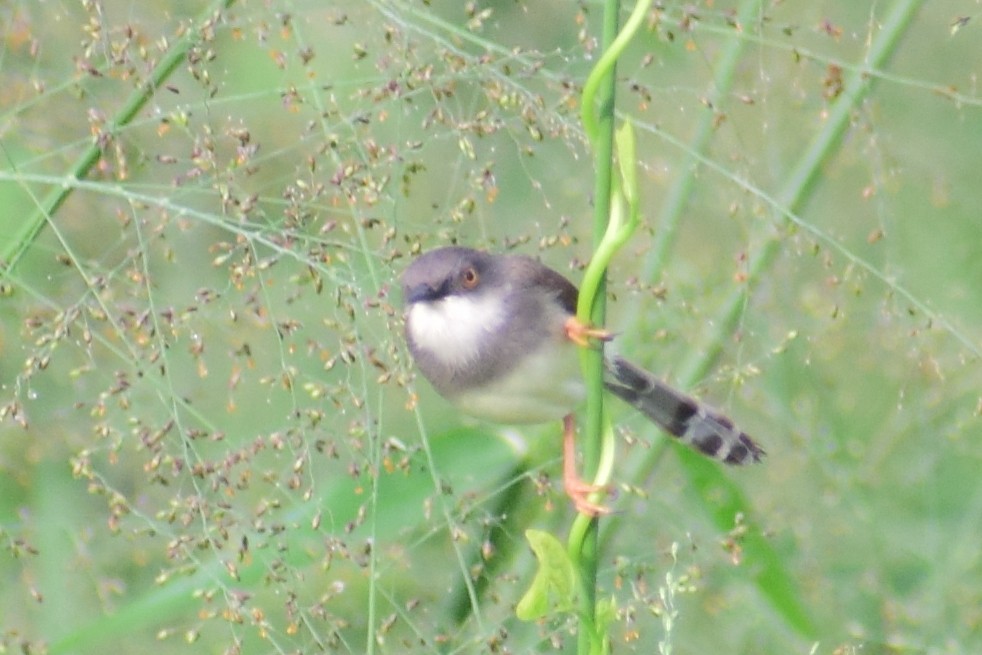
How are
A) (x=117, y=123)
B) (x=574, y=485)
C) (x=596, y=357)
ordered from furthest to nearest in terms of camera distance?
1. (x=117, y=123)
2. (x=574, y=485)
3. (x=596, y=357)

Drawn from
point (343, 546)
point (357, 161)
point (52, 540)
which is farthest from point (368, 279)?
point (52, 540)

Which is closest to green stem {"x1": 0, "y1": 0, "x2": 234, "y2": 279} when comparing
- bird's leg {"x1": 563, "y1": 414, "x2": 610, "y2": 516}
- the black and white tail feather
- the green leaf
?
bird's leg {"x1": 563, "y1": 414, "x2": 610, "y2": 516}

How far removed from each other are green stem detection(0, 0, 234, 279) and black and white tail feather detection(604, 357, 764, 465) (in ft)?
4.30

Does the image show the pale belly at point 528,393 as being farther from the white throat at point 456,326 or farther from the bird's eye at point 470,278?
the bird's eye at point 470,278

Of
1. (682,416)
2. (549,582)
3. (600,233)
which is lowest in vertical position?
(682,416)

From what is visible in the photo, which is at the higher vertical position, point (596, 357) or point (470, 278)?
point (596, 357)

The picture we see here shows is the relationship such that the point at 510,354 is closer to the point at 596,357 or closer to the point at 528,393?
the point at 528,393

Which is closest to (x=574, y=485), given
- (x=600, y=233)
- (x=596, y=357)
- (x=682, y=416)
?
(x=682, y=416)

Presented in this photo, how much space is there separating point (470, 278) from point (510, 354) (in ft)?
0.71

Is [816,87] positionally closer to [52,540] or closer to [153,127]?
[153,127]

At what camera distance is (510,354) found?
3186mm

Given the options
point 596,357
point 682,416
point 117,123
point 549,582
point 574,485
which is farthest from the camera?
point 682,416

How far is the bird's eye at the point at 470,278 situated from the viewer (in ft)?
10.0

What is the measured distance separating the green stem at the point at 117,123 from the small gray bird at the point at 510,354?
751mm
